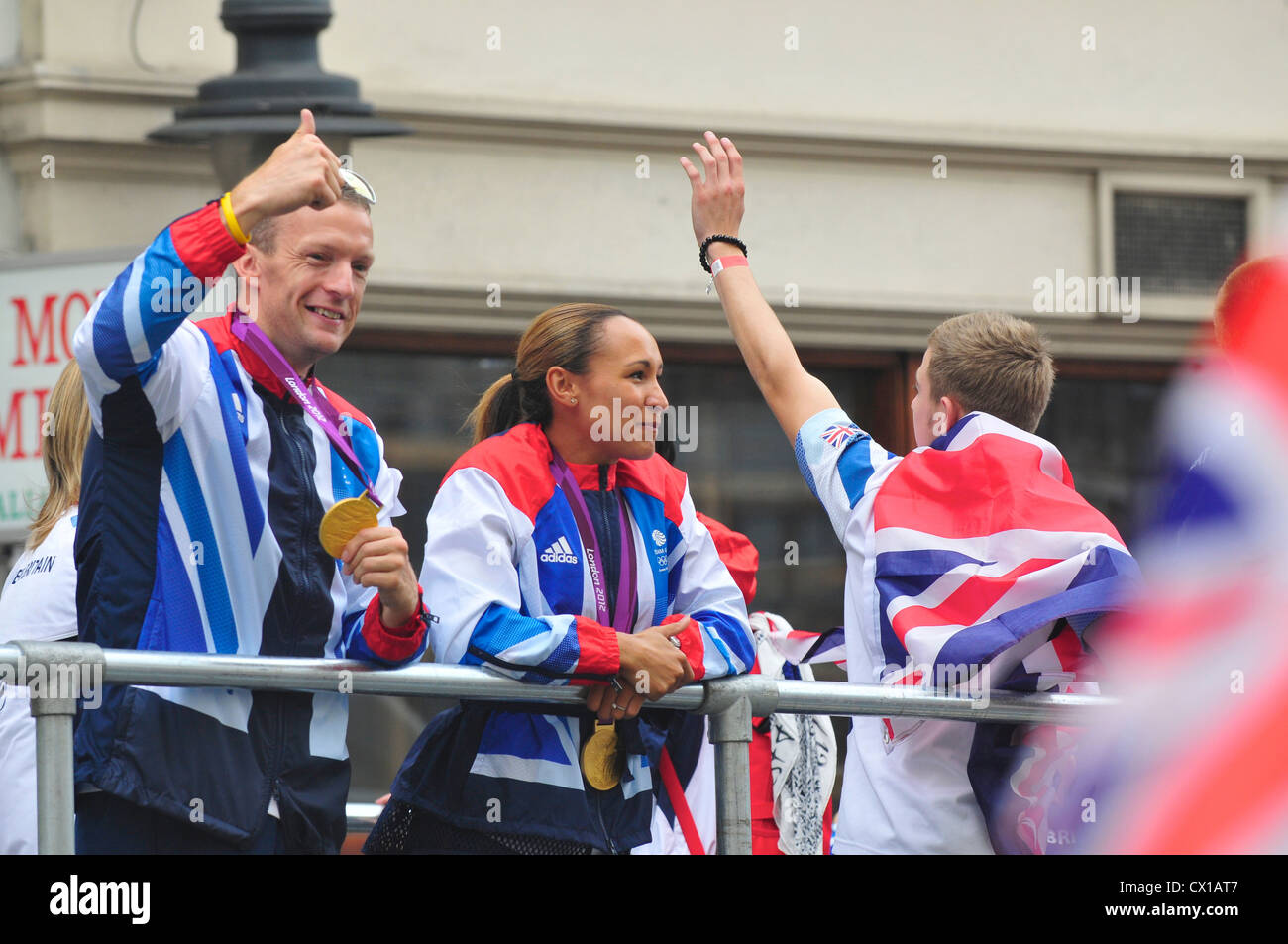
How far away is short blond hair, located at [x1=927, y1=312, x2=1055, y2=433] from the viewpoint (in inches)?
161

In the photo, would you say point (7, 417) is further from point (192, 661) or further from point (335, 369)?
point (192, 661)

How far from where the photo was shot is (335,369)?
7754mm

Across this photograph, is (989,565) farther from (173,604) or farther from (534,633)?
(173,604)

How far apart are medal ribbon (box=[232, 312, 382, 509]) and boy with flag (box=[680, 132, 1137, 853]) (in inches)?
34.6

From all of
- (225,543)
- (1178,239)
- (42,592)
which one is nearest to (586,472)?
(225,543)

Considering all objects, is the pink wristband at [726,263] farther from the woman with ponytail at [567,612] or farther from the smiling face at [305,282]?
the smiling face at [305,282]

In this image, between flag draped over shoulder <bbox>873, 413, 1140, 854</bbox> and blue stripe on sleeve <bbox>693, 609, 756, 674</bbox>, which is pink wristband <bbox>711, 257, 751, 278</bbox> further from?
blue stripe on sleeve <bbox>693, 609, 756, 674</bbox>

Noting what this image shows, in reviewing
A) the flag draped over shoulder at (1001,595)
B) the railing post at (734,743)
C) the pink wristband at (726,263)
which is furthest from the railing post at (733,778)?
the pink wristband at (726,263)

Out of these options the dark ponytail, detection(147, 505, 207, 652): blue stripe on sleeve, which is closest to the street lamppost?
the dark ponytail

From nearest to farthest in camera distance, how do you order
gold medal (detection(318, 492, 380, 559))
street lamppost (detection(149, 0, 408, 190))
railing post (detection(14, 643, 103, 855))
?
1. railing post (detection(14, 643, 103, 855))
2. gold medal (detection(318, 492, 380, 559))
3. street lamppost (detection(149, 0, 408, 190))

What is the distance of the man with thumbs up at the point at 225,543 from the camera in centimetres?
316

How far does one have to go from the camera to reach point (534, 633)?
11.2 ft

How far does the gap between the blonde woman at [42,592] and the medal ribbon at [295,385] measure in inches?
23.0

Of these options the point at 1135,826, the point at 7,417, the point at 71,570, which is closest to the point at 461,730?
the point at 71,570
